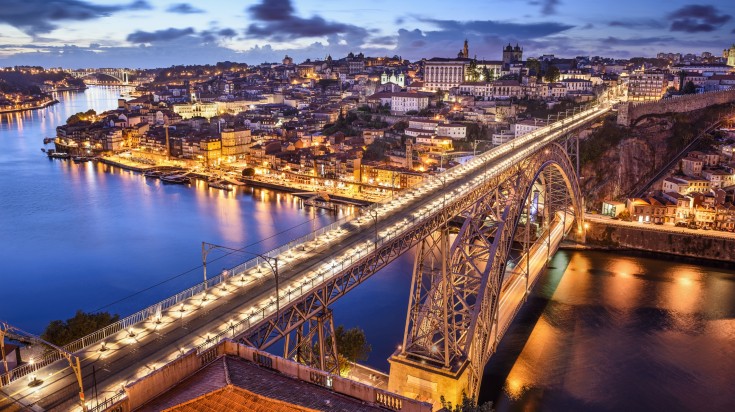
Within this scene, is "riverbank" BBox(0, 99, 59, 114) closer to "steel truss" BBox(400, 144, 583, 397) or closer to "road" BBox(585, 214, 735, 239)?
"road" BBox(585, 214, 735, 239)

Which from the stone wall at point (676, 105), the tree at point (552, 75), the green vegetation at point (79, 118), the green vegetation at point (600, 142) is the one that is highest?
the tree at point (552, 75)

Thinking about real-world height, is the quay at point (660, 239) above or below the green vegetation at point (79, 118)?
below

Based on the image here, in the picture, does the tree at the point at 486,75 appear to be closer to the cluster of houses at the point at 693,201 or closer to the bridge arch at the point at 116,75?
the cluster of houses at the point at 693,201

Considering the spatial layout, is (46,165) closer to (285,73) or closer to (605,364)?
(605,364)

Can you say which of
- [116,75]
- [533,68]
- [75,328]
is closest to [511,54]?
[533,68]

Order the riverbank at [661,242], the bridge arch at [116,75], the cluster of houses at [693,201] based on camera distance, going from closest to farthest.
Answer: the riverbank at [661,242], the cluster of houses at [693,201], the bridge arch at [116,75]

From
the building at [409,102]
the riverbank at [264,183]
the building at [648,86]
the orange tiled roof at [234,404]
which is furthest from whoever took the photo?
the building at [409,102]

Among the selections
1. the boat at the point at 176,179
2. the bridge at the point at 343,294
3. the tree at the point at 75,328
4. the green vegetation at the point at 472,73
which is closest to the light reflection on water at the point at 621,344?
the bridge at the point at 343,294

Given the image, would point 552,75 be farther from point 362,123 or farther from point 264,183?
point 264,183
